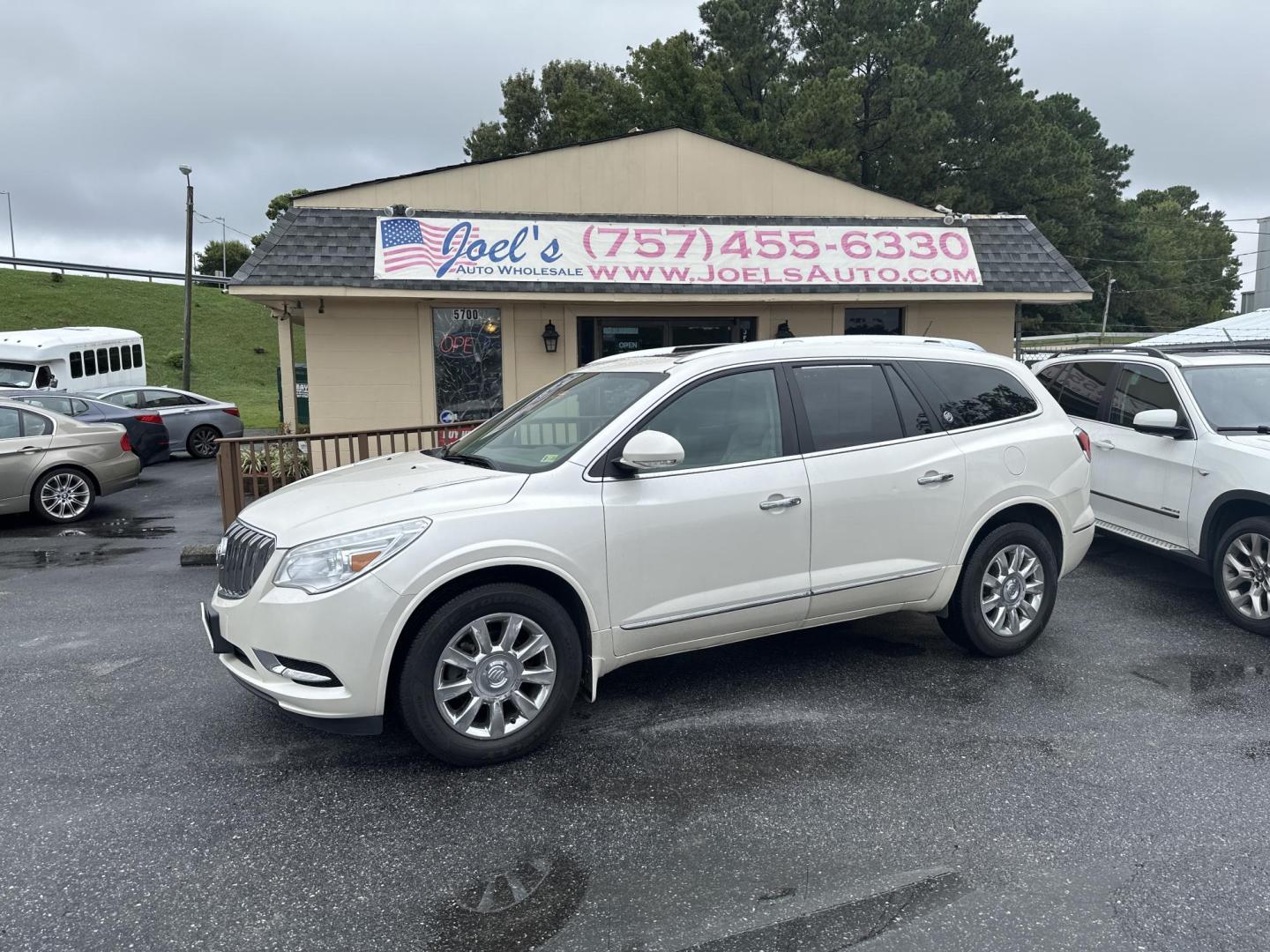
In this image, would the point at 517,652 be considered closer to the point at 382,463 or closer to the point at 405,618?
the point at 405,618

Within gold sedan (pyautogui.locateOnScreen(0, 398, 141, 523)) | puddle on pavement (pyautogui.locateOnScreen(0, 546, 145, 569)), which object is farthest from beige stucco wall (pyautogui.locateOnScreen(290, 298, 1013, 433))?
puddle on pavement (pyautogui.locateOnScreen(0, 546, 145, 569))

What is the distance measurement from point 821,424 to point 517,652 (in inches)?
77.6

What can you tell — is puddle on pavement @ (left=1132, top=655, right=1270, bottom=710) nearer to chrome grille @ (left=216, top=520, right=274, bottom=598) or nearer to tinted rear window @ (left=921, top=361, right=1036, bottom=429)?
tinted rear window @ (left=921, top=361, right=1036, bottom=429)

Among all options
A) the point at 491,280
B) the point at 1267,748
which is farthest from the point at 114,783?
the point at 491,280

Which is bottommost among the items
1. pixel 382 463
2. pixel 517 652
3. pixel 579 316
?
pixel 517 652

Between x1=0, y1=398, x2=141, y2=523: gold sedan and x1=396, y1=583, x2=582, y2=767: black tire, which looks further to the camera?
x1=0, y1=398, x2=141, y2=523: gold sedan

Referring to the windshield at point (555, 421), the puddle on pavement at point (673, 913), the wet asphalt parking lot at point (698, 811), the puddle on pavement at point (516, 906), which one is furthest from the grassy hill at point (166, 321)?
the puddle on pavement at point (673, 913)

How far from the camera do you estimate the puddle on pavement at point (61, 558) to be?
26.9 feet

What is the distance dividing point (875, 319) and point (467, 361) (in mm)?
5860

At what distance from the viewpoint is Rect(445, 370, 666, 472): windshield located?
166 inches

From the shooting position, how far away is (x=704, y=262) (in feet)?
37.4

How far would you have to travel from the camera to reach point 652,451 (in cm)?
381

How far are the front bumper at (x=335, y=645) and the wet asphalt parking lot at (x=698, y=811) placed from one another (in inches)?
14.9

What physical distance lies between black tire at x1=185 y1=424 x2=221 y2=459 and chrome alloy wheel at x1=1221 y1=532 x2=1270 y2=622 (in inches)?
658
